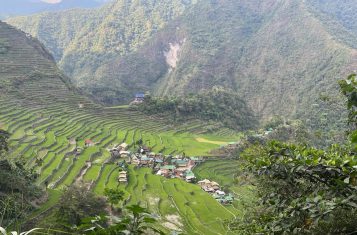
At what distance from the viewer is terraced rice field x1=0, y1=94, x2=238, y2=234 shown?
831 inches

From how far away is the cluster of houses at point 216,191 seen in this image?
24328 millimetres

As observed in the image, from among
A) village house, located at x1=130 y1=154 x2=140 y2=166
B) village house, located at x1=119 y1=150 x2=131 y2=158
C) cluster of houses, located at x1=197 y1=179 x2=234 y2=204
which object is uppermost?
village house, located at x1=119 y1=150 x2=131 y2=158

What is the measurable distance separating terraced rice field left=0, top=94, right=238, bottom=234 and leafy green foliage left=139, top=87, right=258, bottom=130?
7.54ft

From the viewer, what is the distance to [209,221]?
2031 centimetres

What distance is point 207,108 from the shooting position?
49.8m

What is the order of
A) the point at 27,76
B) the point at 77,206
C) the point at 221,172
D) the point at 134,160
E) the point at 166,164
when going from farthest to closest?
the point at 27,76
the point at 221,172
the point at 166,164
the point at 134,160
the point at 77,206

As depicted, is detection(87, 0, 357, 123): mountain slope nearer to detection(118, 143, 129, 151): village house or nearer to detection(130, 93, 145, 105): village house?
detection(130, 93, 145, 105): village house

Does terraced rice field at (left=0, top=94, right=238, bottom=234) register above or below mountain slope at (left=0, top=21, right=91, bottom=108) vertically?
below

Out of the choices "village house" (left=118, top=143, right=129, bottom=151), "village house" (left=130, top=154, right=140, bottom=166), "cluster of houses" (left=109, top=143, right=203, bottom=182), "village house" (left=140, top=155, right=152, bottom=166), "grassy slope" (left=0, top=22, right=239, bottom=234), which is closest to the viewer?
"grassy slope" (left=0, top=22, right=239, bottom=234)

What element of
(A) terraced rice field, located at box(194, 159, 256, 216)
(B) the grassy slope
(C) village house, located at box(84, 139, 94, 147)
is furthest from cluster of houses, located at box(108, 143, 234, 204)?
(C) village house, located at box(84, 139, 94, 147)

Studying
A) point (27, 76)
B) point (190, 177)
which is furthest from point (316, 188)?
point (27, 76)

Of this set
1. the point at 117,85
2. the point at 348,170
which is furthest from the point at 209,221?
the point at 117,85

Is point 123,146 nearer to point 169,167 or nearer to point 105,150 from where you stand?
point 105,150

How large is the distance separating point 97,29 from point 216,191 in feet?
307
